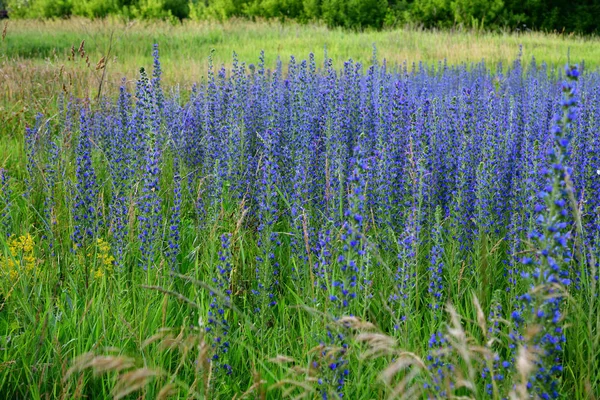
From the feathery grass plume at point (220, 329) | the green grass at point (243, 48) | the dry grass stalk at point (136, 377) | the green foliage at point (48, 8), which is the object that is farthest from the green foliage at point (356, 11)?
the dry grass stalk at point (136, 377)

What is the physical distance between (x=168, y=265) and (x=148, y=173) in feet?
1.60

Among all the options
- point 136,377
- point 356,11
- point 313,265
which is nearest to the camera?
point 136,377

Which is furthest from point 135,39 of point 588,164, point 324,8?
point 588,164

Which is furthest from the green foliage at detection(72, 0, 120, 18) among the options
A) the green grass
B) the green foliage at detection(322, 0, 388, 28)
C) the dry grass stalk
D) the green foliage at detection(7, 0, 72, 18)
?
the dry grass stalk

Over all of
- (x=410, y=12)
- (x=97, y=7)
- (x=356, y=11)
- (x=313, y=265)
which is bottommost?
(x=313, y=265)

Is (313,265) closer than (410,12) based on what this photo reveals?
Yes

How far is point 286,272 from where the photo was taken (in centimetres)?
326

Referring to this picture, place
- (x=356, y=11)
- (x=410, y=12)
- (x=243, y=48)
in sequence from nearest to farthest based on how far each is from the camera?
(x=243, y=48) → (x=356, y=11) → (x=410, y=12)

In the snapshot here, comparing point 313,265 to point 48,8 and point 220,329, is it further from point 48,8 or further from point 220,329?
point 48,8

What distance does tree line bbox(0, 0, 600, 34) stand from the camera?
24.9 metres

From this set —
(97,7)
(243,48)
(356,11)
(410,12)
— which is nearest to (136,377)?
(243,48)

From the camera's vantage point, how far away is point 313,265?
2881mm

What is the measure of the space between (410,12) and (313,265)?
85.9ft

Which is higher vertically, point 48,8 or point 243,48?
point 48,8
